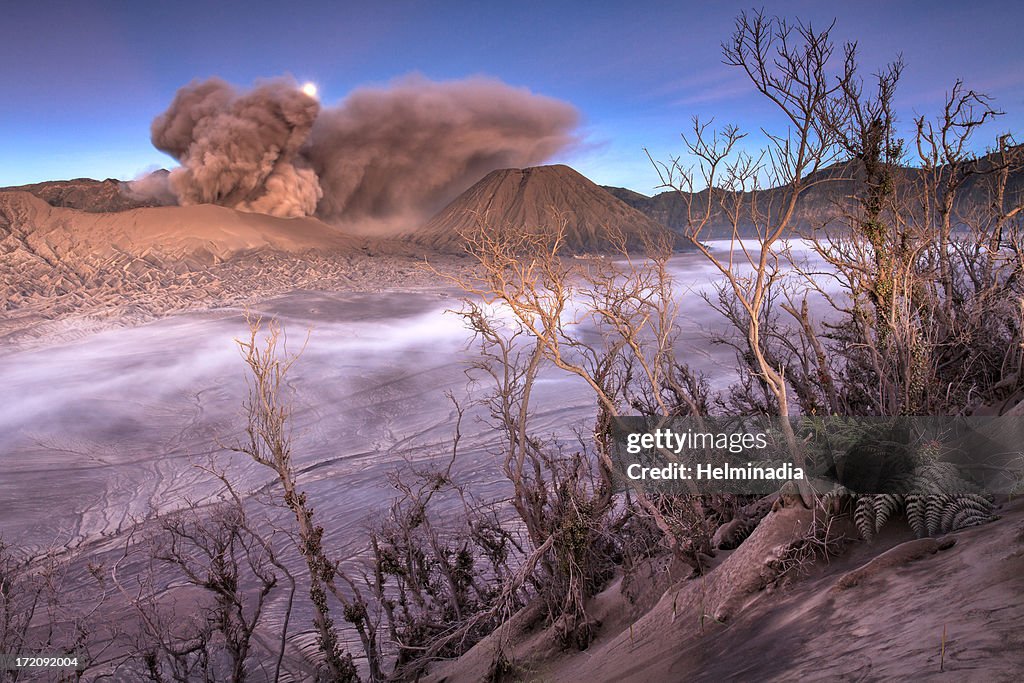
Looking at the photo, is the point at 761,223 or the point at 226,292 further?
the point at 226,292

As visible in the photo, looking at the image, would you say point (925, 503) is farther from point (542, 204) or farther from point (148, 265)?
point (542, 204)

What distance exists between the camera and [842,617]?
10.8 feet

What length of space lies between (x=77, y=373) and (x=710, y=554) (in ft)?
148

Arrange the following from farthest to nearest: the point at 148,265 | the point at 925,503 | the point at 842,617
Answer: the point at 148,265
the point at 925,503
the point at 842,617

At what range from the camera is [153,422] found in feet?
116

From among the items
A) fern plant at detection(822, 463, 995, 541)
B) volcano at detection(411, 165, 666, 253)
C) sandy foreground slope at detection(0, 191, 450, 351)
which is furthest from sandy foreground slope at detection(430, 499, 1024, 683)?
volcano at detection(411, 165, 666, 253)

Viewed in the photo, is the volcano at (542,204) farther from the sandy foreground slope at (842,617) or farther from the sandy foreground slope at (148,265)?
the sandy foreground slope at (842,617)

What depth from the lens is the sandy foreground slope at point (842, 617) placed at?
2514mm

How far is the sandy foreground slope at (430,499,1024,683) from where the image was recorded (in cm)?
251

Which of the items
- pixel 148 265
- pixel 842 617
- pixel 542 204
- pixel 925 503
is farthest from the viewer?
pixel 542 204

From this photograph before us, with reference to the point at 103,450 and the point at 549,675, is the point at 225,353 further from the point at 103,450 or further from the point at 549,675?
the point at 549,675

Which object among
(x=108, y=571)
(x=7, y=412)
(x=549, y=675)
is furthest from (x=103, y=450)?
(x=549, y=675)

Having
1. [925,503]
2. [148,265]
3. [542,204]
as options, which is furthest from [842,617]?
[542,204]

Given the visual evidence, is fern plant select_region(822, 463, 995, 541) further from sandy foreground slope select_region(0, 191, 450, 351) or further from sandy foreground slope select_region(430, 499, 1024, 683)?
sandy foreground slope select_region(0, 191, 450, 351)
